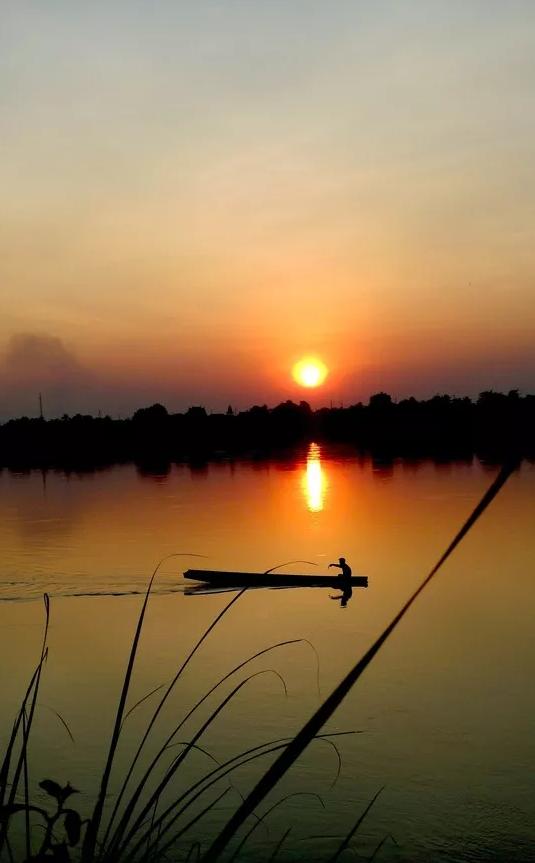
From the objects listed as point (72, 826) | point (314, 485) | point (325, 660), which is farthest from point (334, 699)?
point (314, 485)

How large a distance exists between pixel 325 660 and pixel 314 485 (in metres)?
59.9

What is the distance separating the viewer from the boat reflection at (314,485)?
66.1m

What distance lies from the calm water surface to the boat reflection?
7995 mm

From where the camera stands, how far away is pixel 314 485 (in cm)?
8200

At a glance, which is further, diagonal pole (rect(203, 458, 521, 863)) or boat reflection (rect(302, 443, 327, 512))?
boat reflection (rect(302, 443, 327, 512))

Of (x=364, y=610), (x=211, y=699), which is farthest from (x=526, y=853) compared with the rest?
(x=364, y=610)

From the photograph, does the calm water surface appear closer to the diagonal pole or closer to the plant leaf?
the plant leaf

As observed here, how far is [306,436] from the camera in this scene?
18825 cm

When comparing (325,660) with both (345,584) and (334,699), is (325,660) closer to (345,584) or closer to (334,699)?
(345,584)

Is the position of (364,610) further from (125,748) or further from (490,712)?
(125,748)

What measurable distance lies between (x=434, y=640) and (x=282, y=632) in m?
4.31

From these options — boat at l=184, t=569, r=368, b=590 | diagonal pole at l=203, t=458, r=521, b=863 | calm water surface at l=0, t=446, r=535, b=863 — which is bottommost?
calm water surface at l=0, t=446, r=535, b=863

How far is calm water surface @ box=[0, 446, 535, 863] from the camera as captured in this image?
12797mm

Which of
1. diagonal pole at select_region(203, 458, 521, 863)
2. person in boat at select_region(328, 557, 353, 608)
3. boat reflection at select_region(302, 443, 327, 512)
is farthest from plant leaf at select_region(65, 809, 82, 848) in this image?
boat reflection at select_region(302, 443, 327, 512)
